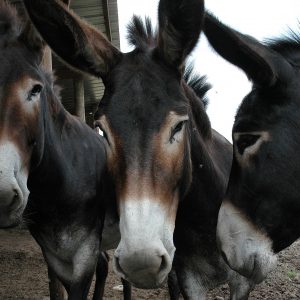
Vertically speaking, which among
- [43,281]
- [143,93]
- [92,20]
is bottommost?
[43,281]

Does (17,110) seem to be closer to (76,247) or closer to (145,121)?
(145,121)

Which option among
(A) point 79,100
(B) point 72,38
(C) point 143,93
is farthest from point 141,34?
(A) point 79,100

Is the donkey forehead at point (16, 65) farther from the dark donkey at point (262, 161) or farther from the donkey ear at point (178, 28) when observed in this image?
the dark donkey at point (262, 161)

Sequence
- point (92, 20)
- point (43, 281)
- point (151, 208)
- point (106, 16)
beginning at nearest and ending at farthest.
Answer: point (151, 208)
point (43, 281)
point (106, 16)
point (92, 20)

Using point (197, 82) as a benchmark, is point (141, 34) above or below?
above

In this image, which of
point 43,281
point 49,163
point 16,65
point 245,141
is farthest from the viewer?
point 43,281

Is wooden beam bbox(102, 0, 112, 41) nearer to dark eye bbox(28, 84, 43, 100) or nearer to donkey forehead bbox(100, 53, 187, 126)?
dark eye bbox(28, 84, 43, 100)

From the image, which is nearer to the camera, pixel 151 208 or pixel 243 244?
pixel 151 208

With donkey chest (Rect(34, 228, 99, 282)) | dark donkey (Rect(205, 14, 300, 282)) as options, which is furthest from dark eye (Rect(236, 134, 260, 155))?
donkey chest (Rect(34, 228, 99, 282))

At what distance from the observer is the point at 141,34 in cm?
328

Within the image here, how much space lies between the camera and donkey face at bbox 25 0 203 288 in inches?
92.8

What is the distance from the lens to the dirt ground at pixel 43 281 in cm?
577

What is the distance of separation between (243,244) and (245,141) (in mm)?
614

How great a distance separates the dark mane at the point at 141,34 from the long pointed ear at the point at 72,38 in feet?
0.70
